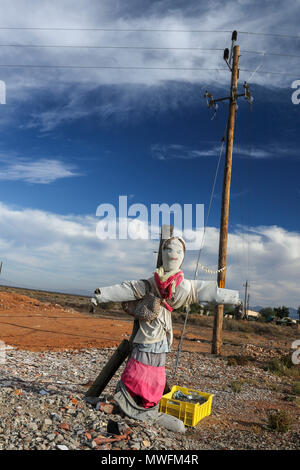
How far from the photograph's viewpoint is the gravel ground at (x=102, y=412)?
13.0 feet

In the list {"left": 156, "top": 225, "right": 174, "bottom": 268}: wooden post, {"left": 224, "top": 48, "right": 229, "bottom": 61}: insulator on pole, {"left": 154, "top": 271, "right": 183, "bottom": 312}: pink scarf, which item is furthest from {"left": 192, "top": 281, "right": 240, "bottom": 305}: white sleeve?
{"left": 224, "top": 48, "right": 229, "bottom": 61}: insulator on pole

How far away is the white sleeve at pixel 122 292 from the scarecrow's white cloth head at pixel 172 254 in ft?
1.52

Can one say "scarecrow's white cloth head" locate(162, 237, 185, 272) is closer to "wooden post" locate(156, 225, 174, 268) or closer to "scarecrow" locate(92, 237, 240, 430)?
"scarecrow" locate(92, 237, 240, 430)

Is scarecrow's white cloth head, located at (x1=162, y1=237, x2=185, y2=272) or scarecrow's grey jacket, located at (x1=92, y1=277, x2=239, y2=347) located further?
scarecrow's white cloth head, located at (x1=162, y1=237, x2=185, y2=272)

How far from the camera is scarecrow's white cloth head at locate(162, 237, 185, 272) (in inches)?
200

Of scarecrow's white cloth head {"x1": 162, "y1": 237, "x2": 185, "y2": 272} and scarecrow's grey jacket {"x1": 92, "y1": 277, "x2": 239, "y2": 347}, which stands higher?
scarecrow's white cloth head {"x1": 162, "y1": 237, "x2": 185, "y2": 272}

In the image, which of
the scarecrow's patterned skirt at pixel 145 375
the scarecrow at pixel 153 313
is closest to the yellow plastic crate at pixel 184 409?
the scarecrow at pixel 153 313

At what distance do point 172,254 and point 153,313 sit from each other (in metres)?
0.88

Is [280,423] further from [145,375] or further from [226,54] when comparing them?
[226,54]

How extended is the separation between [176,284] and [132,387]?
1.50 meters

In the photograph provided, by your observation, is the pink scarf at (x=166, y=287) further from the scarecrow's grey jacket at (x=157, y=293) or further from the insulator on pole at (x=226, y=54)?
the insulator on pole at (x=226, y=54)

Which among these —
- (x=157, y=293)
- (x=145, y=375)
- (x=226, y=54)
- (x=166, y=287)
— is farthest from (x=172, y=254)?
(x=226, y=54)
